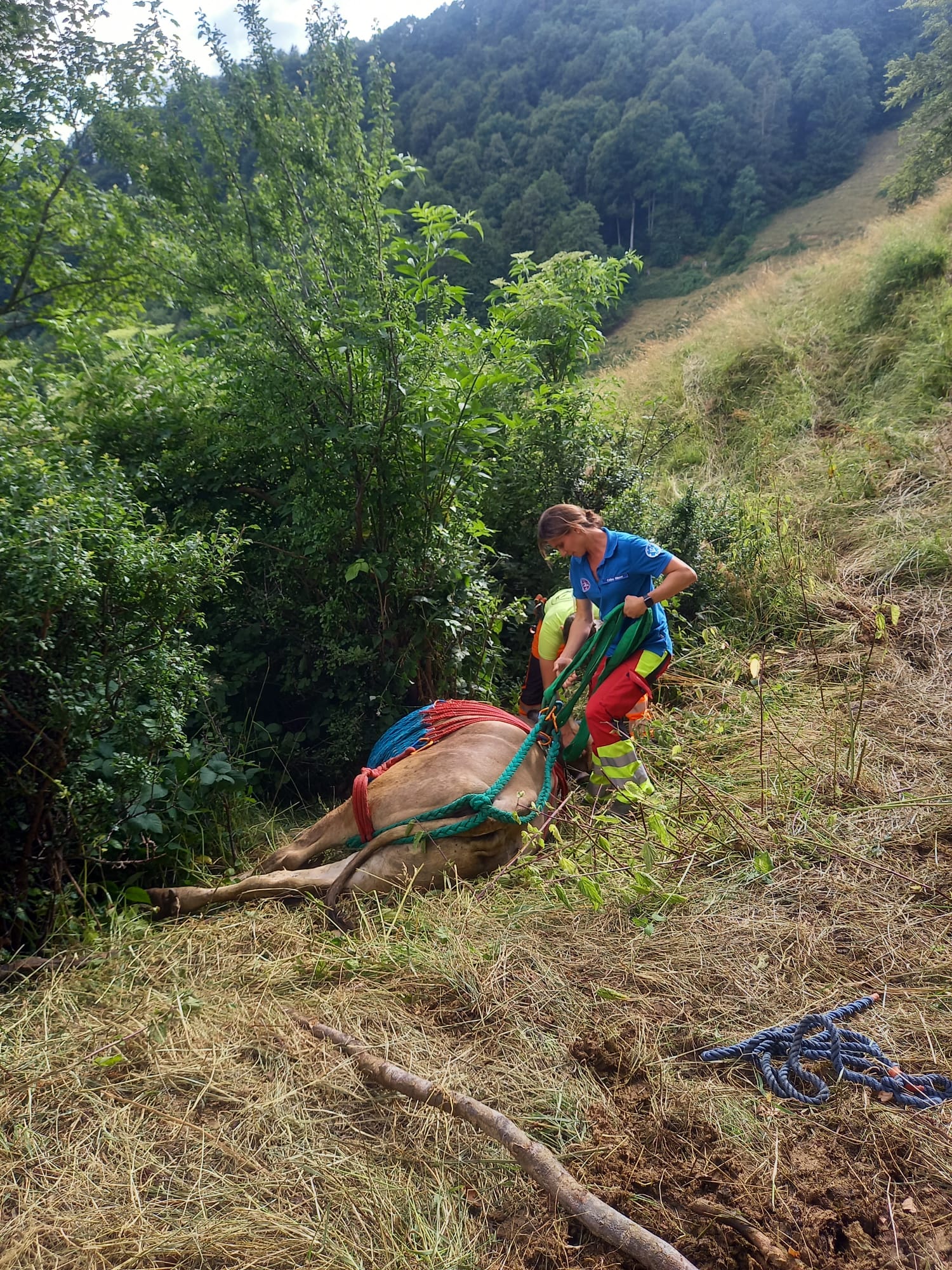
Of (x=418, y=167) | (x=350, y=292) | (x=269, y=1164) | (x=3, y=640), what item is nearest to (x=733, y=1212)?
(x=269, y=1164)

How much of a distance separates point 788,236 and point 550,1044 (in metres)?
41.7

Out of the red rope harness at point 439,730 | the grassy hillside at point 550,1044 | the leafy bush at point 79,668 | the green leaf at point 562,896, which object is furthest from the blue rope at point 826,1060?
the leafy bush at point 79,668

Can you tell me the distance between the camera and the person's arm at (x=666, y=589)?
404cm

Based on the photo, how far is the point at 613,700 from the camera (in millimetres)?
4039

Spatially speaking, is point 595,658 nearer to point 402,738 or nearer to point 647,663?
point 647,663

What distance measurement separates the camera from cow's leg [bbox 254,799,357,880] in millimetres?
3451

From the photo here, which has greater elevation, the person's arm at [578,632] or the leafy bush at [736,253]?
the person's arm at [578,632]

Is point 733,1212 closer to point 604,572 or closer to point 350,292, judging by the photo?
point 604,572

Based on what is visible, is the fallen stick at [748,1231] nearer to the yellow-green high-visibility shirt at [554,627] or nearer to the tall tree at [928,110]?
the yellow-green high-visibility shirt at [554,627]

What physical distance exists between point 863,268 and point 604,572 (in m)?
9.93

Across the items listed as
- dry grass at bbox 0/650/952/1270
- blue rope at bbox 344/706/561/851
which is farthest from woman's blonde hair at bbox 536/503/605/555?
dry grass at bbox 0/650/952/1270

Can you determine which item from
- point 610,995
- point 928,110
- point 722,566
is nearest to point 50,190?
point 722,566

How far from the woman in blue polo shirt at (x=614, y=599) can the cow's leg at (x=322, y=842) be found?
125 centimetres

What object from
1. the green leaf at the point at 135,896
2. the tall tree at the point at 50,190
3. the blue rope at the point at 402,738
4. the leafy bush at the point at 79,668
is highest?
the tall tree at the point at 50,190
